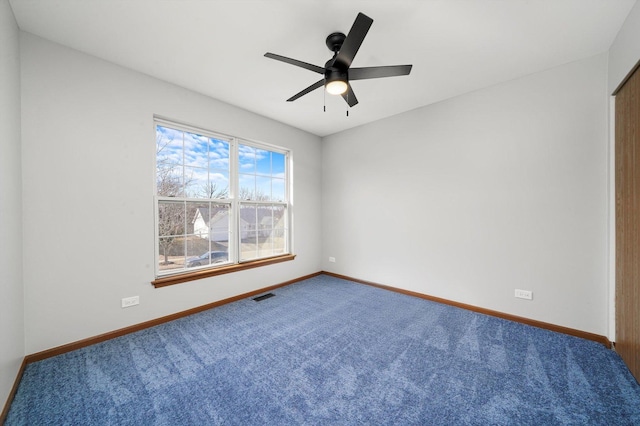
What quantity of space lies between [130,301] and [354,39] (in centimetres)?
320

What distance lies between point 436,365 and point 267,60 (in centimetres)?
322

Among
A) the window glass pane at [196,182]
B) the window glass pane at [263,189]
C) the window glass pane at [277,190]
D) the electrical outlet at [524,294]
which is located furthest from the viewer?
the window glass pane at [277,190]

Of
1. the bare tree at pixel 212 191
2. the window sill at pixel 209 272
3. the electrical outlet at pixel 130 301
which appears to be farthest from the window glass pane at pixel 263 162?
the electrical outlet at pixel 130 301

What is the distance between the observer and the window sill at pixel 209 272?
8.87 ft

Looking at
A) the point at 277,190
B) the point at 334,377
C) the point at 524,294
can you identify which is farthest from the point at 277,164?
the point at 524,294

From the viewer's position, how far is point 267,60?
2377mm

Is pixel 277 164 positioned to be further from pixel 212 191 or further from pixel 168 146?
pixel 168 146

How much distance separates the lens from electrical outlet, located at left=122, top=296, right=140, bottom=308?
7.99 ft

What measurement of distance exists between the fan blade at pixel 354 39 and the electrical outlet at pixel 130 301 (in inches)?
120

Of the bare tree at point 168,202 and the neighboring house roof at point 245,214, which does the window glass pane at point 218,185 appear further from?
the bare tree at point 168,202

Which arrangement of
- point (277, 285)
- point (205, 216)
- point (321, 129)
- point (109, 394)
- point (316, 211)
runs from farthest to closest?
point (316, 211) → point (321, 129) → point (277, 285) → point (205, 216) → point (109, 394)

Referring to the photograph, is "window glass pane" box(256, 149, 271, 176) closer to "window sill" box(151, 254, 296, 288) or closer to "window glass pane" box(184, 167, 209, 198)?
"window glass pane" box(184, 167, 209, 198)

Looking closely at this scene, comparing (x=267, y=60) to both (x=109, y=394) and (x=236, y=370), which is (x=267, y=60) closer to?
(x=236, y=370)

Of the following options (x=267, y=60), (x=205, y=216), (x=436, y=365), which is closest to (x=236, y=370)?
(x=436, y=365)
